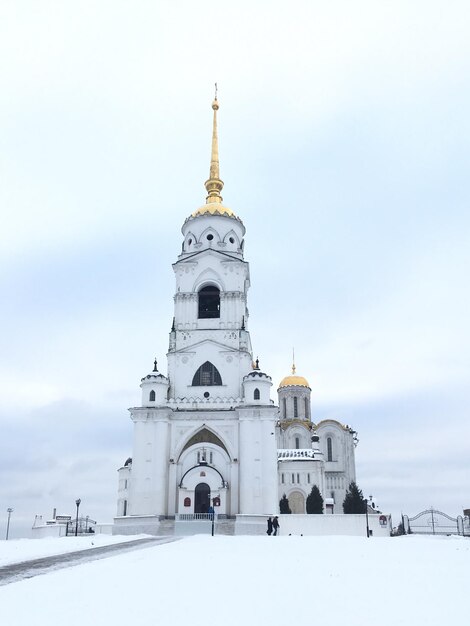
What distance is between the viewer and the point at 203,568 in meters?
13.4

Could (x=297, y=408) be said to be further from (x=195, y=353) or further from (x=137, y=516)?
(x=137, y=516)

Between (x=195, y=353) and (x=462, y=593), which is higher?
(x=195, y=353)

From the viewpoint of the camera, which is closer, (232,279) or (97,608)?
(97,608)

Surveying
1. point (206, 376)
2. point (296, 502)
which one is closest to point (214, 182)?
point (206, 376)

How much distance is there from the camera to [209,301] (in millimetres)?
48812

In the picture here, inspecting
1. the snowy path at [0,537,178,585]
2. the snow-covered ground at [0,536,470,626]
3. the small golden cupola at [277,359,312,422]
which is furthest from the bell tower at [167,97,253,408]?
the snow-covered ground at [0,536,470,626]

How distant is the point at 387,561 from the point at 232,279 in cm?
3401

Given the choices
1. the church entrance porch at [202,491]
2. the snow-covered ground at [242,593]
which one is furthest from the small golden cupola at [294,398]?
the snow-covered ground at [242,593]

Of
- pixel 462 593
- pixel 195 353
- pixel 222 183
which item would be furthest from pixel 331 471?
pixel 462 593

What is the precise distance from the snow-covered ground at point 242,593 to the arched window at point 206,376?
29.4 metres

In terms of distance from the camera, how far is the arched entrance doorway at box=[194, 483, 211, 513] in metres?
41.3

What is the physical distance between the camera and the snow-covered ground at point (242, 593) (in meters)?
8.47

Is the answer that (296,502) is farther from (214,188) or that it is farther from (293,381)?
(214,188)

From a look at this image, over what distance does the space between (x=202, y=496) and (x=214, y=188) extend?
2599cm
